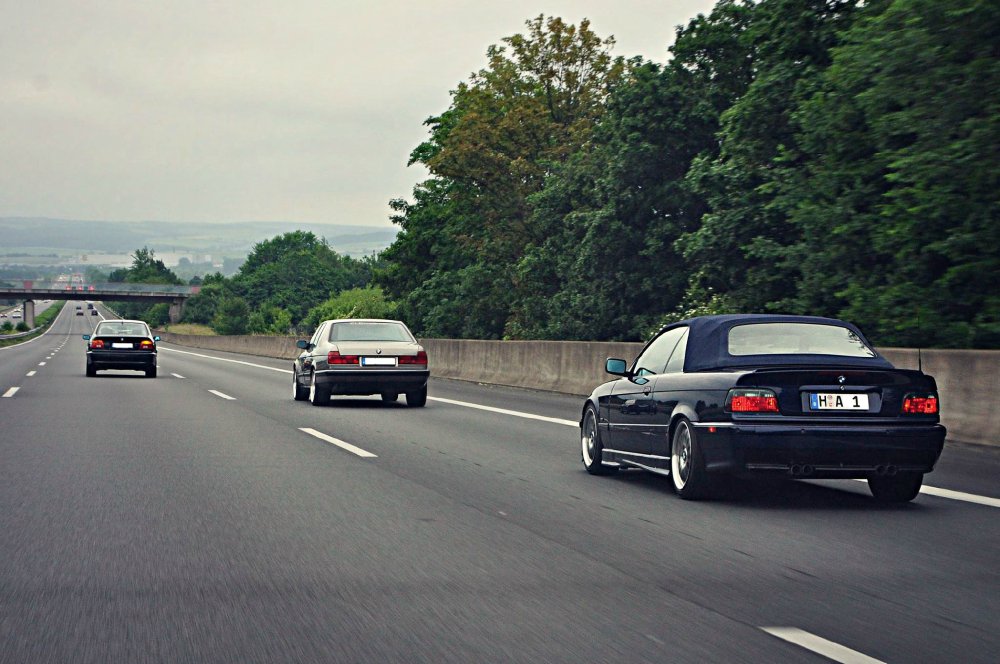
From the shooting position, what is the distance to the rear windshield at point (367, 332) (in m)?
19.5

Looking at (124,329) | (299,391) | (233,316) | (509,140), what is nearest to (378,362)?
(299,391)

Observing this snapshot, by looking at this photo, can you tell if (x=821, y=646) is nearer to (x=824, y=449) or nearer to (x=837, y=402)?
(x=824, y=449)

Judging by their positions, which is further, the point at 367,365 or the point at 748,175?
the point at 748,175

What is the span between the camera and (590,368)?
2236 cm

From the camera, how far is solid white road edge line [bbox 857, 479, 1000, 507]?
344 inches

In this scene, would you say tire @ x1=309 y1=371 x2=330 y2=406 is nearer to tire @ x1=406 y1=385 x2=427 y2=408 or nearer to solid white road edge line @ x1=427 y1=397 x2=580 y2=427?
tire @ x1=406 y1=385 x2=427 y2=408

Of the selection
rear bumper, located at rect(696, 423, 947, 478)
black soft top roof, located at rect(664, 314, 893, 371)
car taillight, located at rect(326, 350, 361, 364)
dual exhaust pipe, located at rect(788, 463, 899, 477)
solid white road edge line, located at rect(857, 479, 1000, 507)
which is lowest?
solid white road edge line, located at rect(857, 479, 1000, 507)

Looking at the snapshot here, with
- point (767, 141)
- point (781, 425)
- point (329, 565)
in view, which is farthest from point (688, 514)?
point (767, 141)

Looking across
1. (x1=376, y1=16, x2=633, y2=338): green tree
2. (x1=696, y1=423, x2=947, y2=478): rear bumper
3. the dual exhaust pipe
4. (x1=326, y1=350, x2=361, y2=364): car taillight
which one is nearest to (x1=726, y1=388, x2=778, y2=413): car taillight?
(x1=696, y1=423, x2=947, y2=478): rear bumper

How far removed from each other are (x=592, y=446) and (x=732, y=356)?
206cm

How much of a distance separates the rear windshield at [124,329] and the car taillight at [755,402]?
80.4 ft

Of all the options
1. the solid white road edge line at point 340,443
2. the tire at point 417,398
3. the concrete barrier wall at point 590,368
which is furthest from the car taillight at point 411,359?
the solid white road edge line at point 340,443

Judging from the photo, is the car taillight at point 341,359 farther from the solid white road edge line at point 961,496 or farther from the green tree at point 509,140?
the green tree at point 509,140

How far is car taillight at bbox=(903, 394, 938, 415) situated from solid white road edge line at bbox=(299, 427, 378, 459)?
17.5 feet
